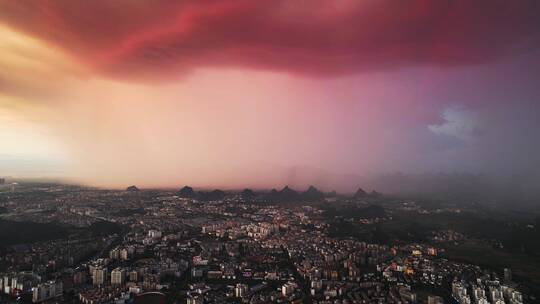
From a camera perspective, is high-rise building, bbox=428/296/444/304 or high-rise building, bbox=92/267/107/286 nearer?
high-rise building, bbox=428/296/444/304

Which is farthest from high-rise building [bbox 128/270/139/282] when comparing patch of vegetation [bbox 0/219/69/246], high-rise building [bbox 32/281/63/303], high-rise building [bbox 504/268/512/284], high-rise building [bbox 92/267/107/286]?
high-rise building [bbox 504/268/512/284]

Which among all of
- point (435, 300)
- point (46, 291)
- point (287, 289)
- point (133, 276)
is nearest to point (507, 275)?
point (435, 300)

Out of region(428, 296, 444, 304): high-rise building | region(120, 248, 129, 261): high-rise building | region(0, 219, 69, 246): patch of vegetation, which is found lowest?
region(428, 296, 444, 304): high-rise building

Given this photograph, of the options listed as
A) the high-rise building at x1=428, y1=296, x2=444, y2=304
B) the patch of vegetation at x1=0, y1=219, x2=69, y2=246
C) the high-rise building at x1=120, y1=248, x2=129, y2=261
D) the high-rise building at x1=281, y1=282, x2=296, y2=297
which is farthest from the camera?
the patch of vegetation at x1=0, y1=219, x2=69, y2=246

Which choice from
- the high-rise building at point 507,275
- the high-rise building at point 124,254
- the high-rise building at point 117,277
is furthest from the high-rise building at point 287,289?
the high-rise building at point 507,275

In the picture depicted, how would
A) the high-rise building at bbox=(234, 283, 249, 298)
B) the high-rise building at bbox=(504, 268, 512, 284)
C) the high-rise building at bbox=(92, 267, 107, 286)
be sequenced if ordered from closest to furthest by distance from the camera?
the high-rise building at bbox=(234, 283, 249, 298), the high-rise building at bbox=(92, 267, 107, 286), the high-rise building at bbox=(504, 268, 512, 284)

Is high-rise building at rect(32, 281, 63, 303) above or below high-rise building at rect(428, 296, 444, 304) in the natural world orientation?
above

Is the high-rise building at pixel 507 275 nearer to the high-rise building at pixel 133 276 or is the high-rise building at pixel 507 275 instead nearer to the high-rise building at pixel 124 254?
the high-rise building at pixel 133 276

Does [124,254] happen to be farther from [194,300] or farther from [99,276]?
[194,300]

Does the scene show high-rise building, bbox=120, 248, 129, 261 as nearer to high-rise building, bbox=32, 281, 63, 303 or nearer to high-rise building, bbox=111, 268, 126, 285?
high-rise building, bbox=111, 268, 126, 285

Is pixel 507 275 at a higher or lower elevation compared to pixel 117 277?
lower

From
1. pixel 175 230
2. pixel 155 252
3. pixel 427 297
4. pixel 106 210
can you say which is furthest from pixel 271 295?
pixel 106 210

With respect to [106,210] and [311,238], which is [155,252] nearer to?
[311,238]
